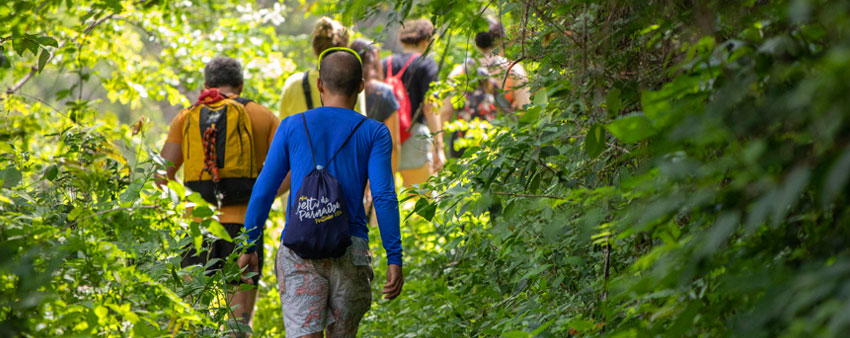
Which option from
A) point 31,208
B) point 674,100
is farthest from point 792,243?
point 31,208

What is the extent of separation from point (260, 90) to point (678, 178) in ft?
25.2

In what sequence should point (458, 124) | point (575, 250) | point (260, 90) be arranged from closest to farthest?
point (575, 250), point (458, 124), point (260, 90)

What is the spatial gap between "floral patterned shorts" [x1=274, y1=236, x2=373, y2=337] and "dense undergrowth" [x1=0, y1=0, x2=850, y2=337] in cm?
37

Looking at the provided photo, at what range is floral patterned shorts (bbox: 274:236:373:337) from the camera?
3.40m

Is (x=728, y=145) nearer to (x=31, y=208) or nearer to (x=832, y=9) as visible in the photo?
(x=832, y=9)

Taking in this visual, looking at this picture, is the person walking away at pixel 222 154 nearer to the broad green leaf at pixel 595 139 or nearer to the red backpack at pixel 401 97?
the red backpack at pixel 401 97

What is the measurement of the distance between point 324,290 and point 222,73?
7.15 feet

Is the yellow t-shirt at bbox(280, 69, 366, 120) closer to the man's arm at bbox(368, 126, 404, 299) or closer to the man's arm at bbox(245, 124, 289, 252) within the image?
the man's arm at bbox(245, 124, 289, 252)

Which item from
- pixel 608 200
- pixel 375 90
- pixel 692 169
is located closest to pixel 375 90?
pixel 375 90

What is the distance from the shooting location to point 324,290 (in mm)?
3424

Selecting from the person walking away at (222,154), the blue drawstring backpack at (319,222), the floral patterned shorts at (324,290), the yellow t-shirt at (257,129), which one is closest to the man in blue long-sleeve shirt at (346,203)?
the floral patterned shorts at (324,290)

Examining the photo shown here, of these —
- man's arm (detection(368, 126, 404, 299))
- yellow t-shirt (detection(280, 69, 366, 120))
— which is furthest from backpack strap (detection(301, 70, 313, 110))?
man's arm (detection(368, 126, 404, 299))

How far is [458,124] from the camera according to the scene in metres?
5.27

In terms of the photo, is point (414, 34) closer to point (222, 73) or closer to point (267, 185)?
point (222, 73)
